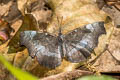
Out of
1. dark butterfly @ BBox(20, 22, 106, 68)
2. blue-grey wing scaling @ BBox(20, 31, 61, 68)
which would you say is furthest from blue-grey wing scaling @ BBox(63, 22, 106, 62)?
blue-grey wing scaling @ BBox(20, 31, 61, 68)

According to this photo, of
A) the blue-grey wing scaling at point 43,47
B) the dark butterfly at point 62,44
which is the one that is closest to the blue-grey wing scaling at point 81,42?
the dark butterfly at point 62,44

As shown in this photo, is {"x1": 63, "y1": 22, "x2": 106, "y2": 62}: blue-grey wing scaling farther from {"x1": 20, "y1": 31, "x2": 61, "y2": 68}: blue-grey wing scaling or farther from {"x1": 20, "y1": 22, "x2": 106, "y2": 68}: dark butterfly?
{"x1": 20, "y1": 31, "x2": 61, "y2": 68}: blue-grey wing scaling

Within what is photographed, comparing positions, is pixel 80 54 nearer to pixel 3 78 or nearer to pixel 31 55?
pixel 31 55

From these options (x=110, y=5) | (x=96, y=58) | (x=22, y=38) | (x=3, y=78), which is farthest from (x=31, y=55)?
(x=110, y=5)

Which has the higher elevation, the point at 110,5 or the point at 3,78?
the point at 110,5

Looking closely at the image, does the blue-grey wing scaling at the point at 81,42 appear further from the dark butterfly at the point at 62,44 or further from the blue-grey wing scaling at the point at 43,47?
the blue-grey wing scaling at the point at 43,47

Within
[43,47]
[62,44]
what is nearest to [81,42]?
[62,44]

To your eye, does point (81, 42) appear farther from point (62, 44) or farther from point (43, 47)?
point (43, 47)
